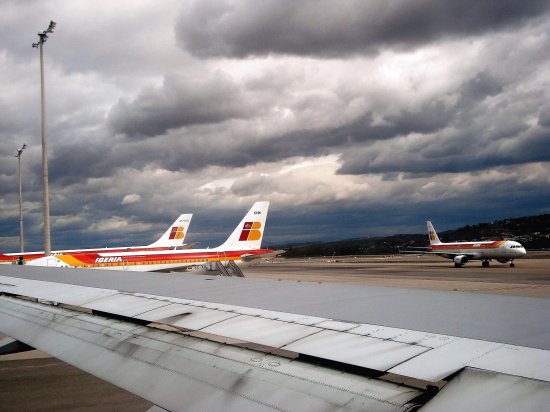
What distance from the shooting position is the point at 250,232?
46438mm

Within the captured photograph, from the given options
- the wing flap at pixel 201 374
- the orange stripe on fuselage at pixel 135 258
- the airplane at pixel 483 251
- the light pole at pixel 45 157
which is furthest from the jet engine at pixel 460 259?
the wing flap at pixel 201 374

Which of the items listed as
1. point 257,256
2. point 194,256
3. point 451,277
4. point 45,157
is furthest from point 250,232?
point 45,157

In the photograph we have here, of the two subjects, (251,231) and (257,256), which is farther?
(251,231)

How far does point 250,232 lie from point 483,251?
87.7 feet

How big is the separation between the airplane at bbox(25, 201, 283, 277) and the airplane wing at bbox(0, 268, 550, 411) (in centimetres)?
2661

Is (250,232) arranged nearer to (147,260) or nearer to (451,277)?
(147,260)

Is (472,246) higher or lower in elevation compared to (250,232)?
lower

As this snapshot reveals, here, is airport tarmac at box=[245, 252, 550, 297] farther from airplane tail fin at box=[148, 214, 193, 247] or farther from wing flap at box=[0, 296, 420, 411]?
wing flap at box=[0, 296, 420, 411]

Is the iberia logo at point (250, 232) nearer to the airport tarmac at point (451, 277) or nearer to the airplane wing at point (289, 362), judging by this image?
the airport tarmac at point (451, 277)

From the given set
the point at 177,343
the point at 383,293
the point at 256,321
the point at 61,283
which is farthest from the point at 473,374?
the point at 61,283

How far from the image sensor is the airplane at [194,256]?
3612 centimetres

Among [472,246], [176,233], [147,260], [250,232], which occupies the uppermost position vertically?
[176,233]

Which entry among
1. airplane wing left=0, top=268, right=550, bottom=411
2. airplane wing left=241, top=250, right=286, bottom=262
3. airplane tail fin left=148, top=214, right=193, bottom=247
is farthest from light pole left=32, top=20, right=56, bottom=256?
airplane tail fin left=148, top=214, right=193, bottom=247

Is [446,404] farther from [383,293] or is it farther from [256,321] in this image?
[383,293]
